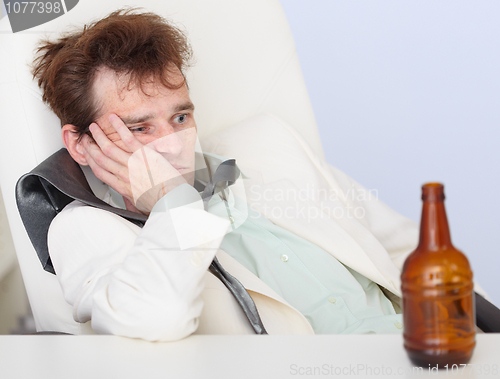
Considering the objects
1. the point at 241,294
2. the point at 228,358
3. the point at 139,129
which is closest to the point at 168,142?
the point at 139,129

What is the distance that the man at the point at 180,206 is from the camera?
2.95 ft

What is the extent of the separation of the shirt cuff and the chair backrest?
0.36 meters

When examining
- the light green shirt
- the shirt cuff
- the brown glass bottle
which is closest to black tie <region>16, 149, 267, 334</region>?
the shirt cuff

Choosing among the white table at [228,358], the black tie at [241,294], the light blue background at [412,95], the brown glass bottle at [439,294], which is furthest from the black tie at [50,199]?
the light blue background at [412,95]

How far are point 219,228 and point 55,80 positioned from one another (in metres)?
0.65

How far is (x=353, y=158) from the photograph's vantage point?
2109mm

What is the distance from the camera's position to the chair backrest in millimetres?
1104

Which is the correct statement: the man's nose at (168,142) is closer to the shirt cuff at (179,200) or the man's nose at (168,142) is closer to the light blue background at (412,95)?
the shirt cuff at (179,200)

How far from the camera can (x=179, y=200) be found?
3.01 ft

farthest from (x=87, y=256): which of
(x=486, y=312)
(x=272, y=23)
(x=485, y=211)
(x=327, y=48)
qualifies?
(x=327, y=48)

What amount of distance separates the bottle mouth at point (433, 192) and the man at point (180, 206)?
43 cm

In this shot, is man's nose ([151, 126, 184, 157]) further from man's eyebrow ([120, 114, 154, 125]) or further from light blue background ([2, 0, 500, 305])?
light blue background ([2, 0, 500, 305])

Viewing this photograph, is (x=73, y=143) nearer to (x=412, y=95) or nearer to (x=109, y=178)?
(x=109, y=178)

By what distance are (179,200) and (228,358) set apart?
1.36 feet
